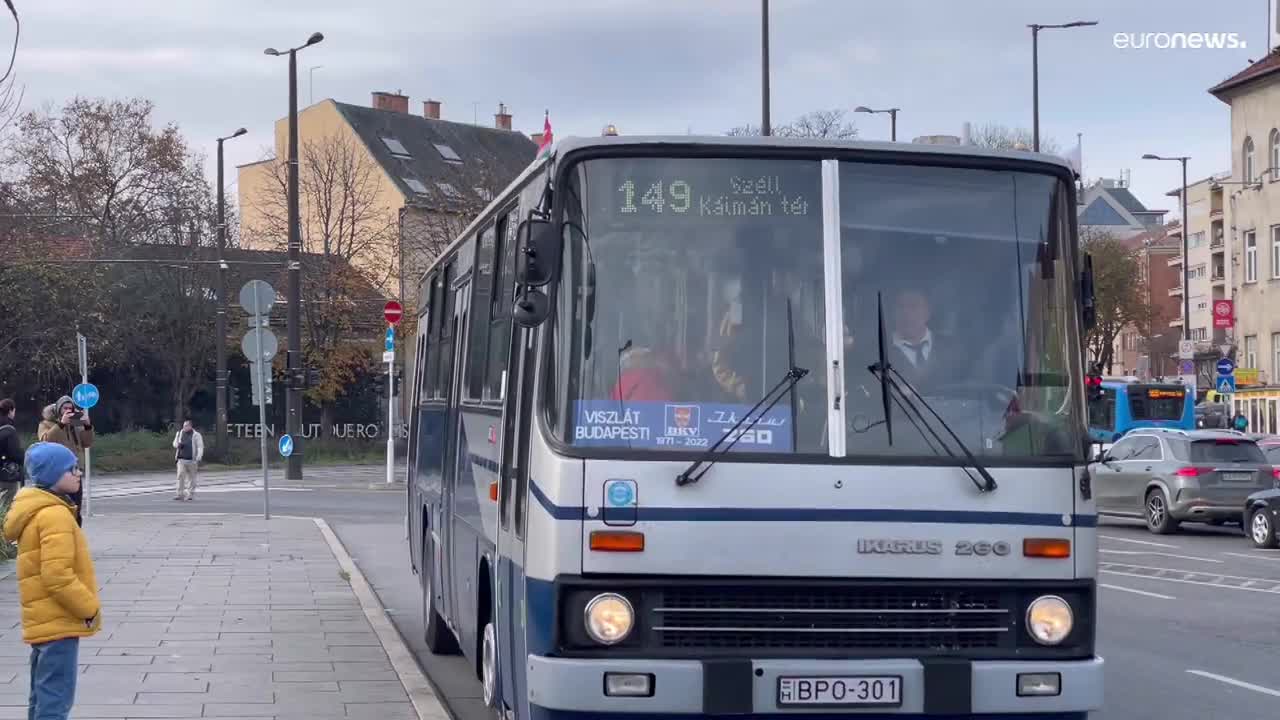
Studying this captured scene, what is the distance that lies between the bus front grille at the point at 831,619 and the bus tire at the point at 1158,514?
21913 millimetres

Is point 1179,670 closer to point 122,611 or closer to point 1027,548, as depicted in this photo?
point 1027,548

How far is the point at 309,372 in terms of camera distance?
48.2m

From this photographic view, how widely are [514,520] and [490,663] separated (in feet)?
5.52

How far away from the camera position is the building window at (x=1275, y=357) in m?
60.9

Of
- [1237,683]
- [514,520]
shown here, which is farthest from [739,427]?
[1237,683]

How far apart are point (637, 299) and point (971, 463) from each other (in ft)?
4.99

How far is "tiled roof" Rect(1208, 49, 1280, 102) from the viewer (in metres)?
59.5

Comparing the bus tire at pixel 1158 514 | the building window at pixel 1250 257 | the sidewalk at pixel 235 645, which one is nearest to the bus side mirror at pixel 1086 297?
the sidewalk at pixel 235 645

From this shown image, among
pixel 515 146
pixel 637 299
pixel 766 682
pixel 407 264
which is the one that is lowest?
pixel 766 682

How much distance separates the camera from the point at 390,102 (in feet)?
291

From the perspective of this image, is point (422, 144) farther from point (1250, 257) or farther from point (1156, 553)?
point (1156, 553)

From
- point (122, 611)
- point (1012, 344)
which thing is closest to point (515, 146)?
point (122, 611)

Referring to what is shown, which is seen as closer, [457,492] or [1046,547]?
[1046,547]

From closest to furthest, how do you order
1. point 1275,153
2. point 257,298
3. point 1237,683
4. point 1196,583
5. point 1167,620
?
point 1237,683 < point 1167,620 < point 1196,583 < point 257,298 < point 1275,153
